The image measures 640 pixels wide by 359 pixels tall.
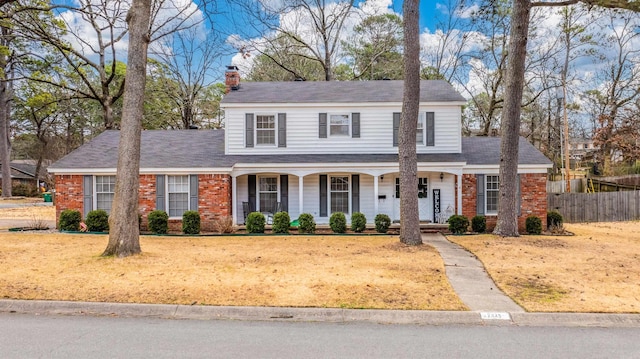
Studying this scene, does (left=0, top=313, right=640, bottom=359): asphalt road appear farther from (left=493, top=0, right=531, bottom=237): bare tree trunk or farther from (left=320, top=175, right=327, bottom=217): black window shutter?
(left=320, top=175, right=327, bottom=217): black window shutter

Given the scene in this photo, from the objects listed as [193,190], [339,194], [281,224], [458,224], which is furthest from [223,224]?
[458,224]

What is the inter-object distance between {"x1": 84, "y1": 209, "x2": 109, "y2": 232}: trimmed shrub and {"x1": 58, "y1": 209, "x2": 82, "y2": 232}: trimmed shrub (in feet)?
1.45

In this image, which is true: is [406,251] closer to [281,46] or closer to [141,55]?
[141,55]

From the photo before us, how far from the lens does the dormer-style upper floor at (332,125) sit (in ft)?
56.0

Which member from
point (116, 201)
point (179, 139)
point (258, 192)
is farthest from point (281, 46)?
point (116, 201)

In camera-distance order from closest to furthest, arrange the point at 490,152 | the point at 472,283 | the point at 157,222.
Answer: the point at 472,283, the point at 157,222, the point at 490,152

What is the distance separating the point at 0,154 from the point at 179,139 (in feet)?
89.2

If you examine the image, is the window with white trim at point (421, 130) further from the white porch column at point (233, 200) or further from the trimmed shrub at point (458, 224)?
the white porch column at point (233, 200)

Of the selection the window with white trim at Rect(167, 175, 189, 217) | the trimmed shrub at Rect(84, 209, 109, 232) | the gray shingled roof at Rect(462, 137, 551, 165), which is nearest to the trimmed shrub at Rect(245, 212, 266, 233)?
the window with white trim at Rect(167, 175, 189, 217)

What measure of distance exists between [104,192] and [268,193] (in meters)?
6.19

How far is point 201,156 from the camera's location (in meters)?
16.8

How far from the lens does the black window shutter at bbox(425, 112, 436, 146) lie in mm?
17109

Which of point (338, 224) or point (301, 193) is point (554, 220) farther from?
point (301, 193)

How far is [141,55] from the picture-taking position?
30.9 feet
